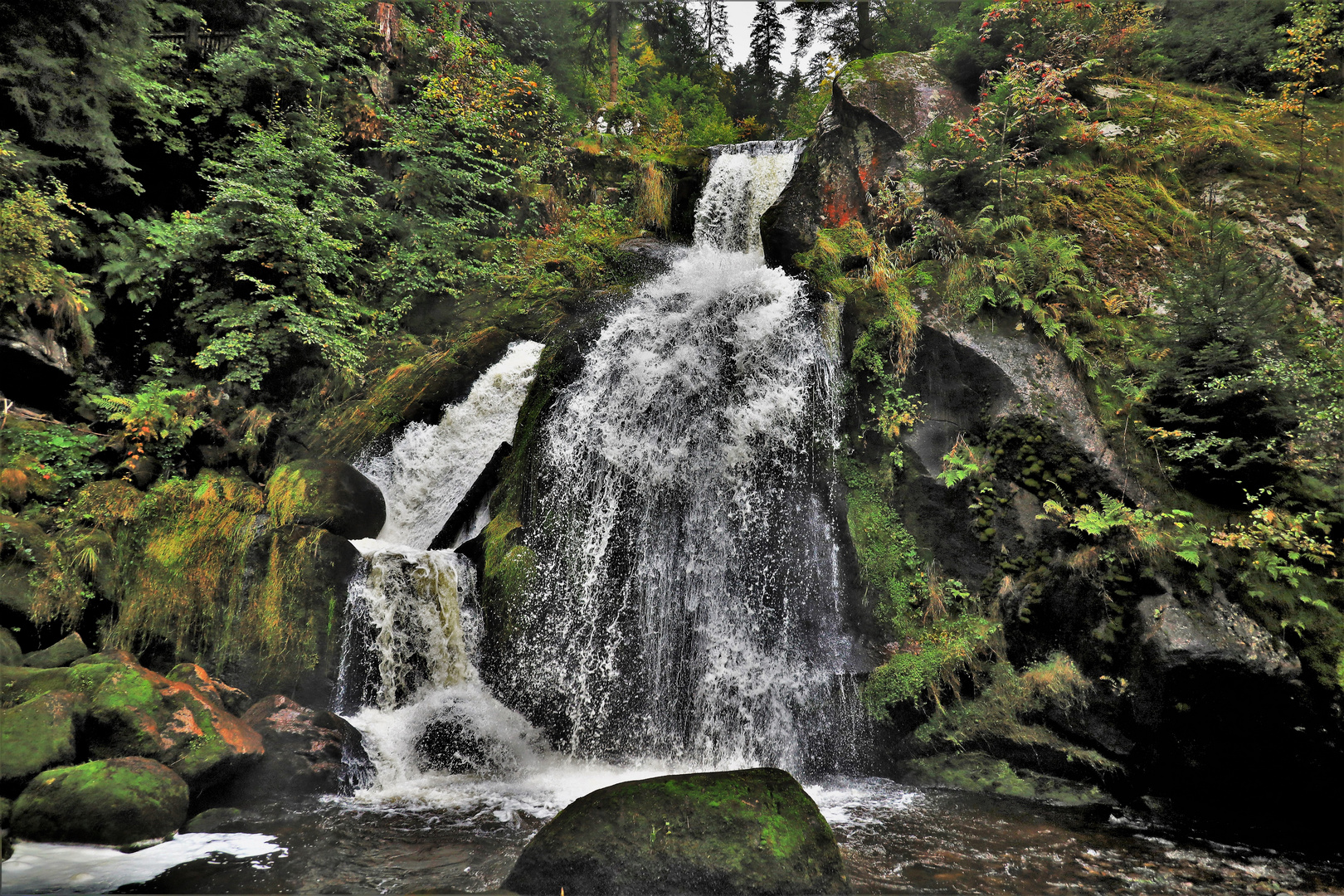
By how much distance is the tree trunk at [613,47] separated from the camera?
1967 centimetres

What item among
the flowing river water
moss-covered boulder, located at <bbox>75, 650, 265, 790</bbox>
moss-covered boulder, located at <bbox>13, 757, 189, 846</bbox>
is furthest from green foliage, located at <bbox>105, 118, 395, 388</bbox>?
moss-covered boulder, located at <bbox>13, 757, 189, 846</bbox>

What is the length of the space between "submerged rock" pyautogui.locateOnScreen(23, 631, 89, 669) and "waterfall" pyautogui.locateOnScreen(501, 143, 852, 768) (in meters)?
4.62

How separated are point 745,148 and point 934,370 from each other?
9.64m

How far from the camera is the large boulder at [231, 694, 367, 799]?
5.80 meters

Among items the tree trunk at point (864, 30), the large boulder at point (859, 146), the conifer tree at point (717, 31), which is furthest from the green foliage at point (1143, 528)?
the conifer tree at point (717, 31)

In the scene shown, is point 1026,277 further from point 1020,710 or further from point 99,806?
point 99,806

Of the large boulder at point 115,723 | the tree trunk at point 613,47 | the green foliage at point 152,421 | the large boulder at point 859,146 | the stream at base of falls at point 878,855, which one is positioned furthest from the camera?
the tree trunk at point 613,47

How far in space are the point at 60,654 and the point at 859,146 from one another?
1380 cm

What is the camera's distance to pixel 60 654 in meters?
6.18

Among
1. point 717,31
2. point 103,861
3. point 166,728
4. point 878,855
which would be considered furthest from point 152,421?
point 717,31

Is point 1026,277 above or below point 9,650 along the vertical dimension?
above

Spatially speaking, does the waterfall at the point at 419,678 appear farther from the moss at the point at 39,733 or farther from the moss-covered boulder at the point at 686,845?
the moss-covered boulder at the point at 686,845

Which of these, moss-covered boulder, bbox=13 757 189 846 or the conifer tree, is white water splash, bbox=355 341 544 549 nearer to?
moss-covered boulder, bbox=13 757 189 846

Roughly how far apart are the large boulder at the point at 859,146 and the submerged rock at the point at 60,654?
1093cm
